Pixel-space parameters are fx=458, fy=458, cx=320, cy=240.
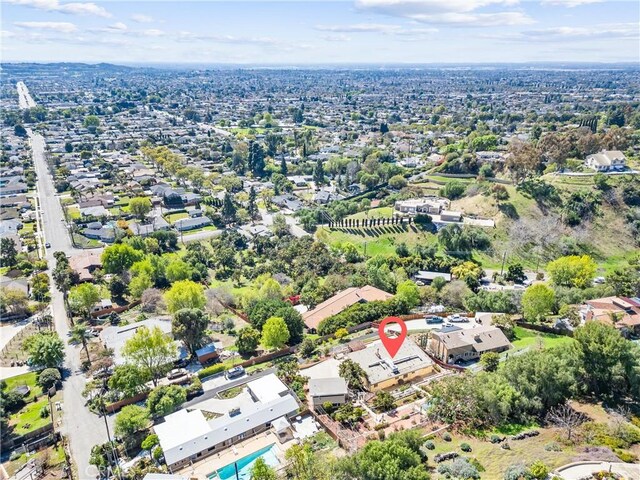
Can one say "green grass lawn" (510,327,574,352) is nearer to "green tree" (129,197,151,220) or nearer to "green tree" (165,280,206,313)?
"green tree" (165,280,206,313)

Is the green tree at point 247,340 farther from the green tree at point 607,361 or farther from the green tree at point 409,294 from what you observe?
the green tree at point 607,361

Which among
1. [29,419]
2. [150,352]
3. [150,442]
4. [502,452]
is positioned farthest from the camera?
[150,352]

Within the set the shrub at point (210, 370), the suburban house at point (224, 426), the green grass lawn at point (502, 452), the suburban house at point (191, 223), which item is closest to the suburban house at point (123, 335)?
the shrub at point (210, 370)

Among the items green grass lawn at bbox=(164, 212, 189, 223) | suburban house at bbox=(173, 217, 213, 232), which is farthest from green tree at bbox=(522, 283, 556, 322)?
green grass lawn at bbox=(164, 212, 189, 223)

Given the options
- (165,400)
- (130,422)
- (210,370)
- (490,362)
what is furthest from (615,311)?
(130,422)

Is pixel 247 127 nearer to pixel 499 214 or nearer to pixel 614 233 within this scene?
pixel 499 214

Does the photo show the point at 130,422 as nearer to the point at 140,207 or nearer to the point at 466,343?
the point at 466,343
